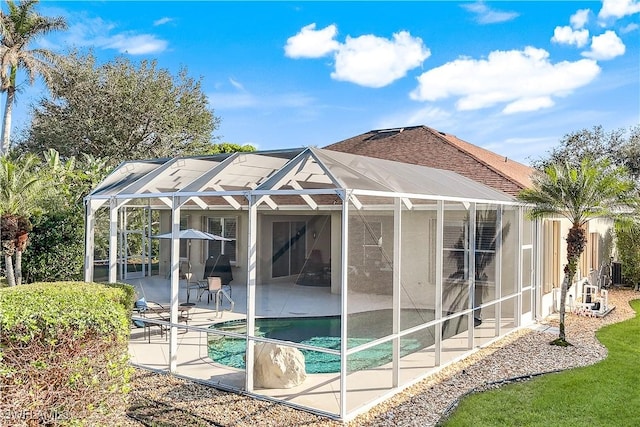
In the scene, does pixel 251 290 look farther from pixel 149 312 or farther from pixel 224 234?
pixel 224 234

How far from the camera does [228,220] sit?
19469 mm

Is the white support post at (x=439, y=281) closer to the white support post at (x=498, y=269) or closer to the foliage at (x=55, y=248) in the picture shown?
the white support post at (x=498, y=269)

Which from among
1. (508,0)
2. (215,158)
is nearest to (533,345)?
(215,158)

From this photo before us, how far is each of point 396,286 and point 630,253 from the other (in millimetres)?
18024

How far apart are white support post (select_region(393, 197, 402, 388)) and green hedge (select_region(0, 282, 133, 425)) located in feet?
14.5

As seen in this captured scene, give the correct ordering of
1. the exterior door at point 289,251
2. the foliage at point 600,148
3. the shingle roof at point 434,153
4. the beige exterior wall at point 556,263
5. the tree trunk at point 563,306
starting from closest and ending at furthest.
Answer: the exterior door at point 289,251, the tree trunk at point 563,306, the beige exterior wall at point 556,263, the shingle roof at point 434,153, the foliage at point 600,148

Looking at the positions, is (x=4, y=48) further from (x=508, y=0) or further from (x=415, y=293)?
(x=415, y=293)

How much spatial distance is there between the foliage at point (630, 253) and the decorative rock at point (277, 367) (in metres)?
18.6

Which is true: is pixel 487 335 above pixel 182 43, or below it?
below

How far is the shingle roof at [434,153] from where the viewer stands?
54.7ft

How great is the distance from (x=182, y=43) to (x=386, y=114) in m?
14.3

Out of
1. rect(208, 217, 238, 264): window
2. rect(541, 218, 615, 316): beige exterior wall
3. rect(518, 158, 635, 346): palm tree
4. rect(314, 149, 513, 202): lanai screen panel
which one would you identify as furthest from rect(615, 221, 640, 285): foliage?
rect(208, 217, 238, 264): window

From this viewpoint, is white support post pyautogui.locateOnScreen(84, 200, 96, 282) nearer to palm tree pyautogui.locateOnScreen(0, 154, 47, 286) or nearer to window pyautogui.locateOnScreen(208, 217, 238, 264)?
palm tree pyautogui.locateOnScreen(0, 154, 47, 286)

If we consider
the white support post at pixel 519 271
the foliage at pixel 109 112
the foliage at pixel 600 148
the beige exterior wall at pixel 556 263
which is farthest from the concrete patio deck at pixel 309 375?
the foliage at pixel 600 148
